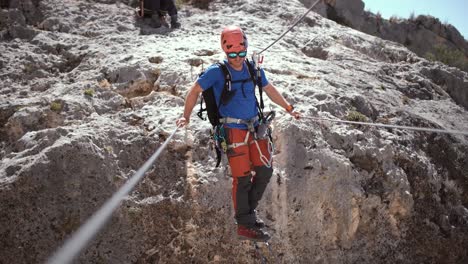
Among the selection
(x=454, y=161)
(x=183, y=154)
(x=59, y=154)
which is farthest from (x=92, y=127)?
(x=454, y=161)

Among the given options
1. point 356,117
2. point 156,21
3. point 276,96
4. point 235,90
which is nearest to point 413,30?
point 156,21

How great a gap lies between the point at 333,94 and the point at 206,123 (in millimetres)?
2579

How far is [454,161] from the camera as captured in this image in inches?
290

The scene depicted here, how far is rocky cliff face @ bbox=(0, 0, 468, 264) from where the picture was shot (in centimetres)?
534

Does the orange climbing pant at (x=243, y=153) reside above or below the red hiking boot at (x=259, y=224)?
above

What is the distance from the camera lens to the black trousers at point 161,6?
35.2ft

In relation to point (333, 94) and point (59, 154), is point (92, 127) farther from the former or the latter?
point (333, 94)

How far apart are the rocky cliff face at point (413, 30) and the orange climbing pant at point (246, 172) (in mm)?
15761

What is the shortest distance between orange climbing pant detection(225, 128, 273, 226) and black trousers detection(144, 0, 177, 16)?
22.3 feet

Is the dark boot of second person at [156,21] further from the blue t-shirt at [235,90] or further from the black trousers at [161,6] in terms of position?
the blue t-shirt at [235,90]

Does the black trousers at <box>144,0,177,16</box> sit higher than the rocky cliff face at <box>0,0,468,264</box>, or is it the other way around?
the black trousers at <box>144,0,177,16</box>

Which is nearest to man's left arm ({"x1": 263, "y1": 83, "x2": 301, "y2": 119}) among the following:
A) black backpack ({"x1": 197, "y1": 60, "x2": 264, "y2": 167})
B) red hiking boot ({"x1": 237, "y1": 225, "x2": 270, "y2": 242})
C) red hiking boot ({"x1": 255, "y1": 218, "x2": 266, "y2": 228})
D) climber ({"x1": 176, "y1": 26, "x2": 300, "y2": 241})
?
black backpack ({"x1": 197, "y1": 60, "x2": 264, "y2": 167})

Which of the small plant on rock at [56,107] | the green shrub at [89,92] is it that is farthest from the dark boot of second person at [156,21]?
the small plant on rock at [56,107]

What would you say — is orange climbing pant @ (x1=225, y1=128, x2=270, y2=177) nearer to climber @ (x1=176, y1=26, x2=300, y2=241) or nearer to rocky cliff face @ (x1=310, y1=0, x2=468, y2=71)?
climber @ (x1=176, y1=26, x2=300, y2=241)
